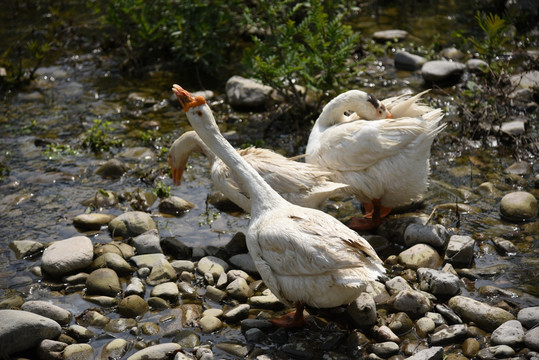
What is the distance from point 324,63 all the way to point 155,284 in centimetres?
361

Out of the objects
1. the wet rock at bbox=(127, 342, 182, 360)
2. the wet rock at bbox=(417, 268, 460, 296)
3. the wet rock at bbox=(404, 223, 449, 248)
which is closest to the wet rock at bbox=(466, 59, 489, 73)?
the wet rock at bbox=(404, 223, 449, 248)

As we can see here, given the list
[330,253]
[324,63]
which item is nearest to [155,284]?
[330,253]

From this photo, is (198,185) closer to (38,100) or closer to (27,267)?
(27,267)

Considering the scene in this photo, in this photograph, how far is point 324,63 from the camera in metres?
7.30

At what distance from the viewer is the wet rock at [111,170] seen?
7137 mm

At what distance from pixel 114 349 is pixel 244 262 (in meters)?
1.51

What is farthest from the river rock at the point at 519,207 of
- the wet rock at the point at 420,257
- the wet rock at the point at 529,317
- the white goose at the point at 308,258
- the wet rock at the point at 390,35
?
the wet rock at the point at 390,35

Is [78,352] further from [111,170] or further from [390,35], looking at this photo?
[390,35]


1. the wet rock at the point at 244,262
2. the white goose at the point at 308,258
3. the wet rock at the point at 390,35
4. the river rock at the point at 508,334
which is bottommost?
the wet rock at the point at 244,262

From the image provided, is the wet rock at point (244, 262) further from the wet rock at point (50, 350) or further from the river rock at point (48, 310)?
the wet rock at point (50, 350)

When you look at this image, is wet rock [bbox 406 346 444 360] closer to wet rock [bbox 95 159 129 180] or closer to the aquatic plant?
the aquatic plant

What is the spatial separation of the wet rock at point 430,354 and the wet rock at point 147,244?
8.64 ft

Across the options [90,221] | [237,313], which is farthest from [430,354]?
[90,221]

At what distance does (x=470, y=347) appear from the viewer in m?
4.21
